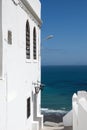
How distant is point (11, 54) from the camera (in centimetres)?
1123

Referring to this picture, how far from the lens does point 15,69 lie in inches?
468

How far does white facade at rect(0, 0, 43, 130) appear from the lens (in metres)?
10.1

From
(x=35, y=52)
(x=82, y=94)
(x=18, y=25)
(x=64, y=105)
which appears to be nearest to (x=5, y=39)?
(x=18, y=25)

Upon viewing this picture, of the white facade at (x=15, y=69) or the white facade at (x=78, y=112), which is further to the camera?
the white facade at (x=78, y=112)

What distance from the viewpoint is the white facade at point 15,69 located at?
1012 cm

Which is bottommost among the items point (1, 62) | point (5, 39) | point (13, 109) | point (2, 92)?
point (13, 109)

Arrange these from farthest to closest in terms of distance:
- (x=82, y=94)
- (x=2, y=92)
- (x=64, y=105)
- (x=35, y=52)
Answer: (x=64, y=105) → (x=35, y=52) → (x=82, y=94) → (x=2, y=92)

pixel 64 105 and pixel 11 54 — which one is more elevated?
pixel 11 54

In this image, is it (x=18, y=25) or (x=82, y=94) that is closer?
(x=18, y=25)

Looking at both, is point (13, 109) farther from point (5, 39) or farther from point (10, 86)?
point (5, 39)

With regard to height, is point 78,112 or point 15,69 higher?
point 15,69

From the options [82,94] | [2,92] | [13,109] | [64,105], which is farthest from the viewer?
[64,105]

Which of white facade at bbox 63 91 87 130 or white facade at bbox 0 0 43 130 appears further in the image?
white facade at bbox 63 91 87 130

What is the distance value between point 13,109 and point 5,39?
265 cm
